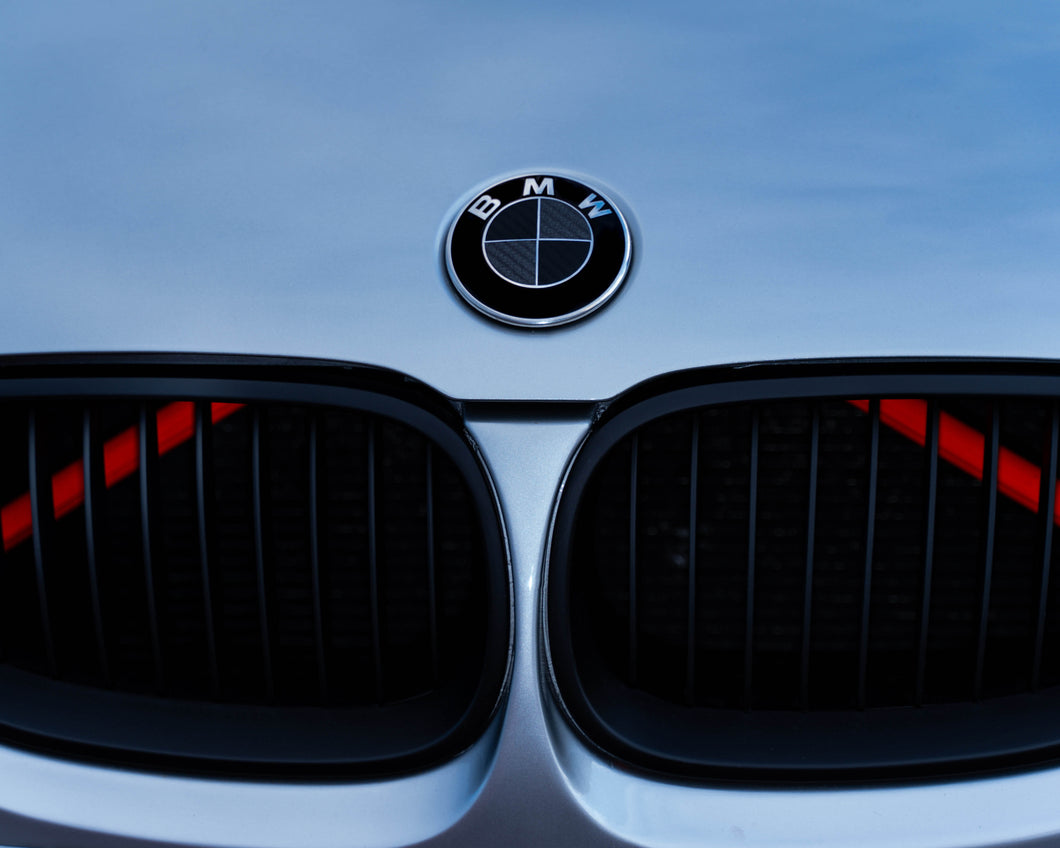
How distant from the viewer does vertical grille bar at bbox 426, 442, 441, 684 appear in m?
0.86

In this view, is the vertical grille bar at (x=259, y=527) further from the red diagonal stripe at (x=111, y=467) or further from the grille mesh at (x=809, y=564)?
Result: the grille mesh at (x=809, y=564)

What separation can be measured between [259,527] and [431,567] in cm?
16

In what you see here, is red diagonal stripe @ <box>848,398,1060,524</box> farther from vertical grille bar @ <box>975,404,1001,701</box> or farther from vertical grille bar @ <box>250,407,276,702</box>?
vertical grille bar @ <box>250,407,276,702</box>

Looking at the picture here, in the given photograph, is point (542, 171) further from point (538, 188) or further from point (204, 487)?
point (204, 487)

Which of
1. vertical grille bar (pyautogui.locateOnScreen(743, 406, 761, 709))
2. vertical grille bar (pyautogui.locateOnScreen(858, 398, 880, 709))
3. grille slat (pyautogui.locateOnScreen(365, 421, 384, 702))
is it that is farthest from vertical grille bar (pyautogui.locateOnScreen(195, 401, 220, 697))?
vertical grille bar (pyautogui.locateOnScreen(858, 398, 880, 709))

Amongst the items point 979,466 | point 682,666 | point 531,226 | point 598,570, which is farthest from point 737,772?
point 531,226

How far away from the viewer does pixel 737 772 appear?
841mm

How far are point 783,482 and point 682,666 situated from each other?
0.68 ft

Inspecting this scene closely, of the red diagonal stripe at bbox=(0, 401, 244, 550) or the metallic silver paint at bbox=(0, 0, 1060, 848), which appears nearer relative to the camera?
the metallic silver paint at bbox=(0, 0, 1060, 848)

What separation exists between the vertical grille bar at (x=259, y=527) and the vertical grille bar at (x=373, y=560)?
3.8 inches

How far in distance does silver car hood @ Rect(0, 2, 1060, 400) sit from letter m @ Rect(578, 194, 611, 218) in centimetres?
2

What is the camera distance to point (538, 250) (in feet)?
2.88

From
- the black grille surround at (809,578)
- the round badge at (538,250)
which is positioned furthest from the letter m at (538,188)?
the black grille surround at (809,578)

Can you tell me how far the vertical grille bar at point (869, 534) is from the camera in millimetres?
850
